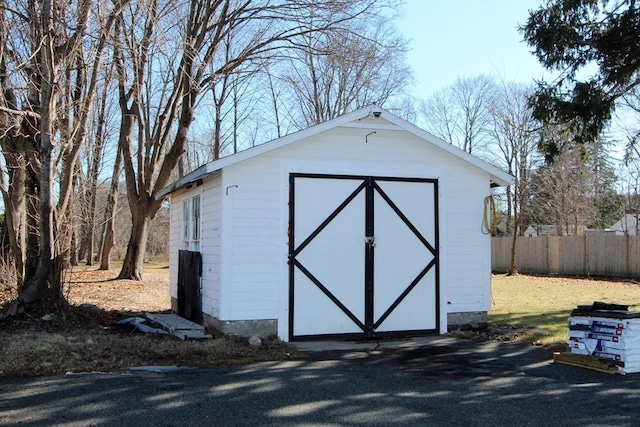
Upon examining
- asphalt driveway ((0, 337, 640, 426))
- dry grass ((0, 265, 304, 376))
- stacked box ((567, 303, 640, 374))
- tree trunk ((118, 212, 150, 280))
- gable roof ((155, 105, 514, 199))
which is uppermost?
gable roof ((155, 105, 514, 199))

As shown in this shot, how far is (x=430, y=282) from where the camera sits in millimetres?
9727

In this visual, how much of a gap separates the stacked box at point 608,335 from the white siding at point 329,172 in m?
2.59

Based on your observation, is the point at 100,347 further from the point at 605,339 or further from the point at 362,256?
the point at 605,339

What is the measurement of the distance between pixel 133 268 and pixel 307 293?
13899mm

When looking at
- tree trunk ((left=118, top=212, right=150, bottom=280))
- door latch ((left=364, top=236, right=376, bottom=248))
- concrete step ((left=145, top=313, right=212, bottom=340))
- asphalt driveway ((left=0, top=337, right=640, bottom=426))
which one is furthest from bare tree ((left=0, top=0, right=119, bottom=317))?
tree trunk ((left=118, top=212, right=150, bottom=280))

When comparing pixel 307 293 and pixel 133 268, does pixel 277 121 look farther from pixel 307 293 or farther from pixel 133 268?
pixel 307 293

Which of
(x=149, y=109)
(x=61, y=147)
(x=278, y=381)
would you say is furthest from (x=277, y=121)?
(x=278, y=381)

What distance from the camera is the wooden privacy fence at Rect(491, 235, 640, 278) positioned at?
22.9 meters

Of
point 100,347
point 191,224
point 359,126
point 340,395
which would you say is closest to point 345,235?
point 359,126

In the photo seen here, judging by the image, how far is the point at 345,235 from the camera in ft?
30.5

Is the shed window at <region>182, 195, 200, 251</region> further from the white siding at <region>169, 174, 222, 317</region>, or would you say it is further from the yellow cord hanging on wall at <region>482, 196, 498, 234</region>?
the yellow cord hanging on wall at <region>482, 196, 498, 234</region>

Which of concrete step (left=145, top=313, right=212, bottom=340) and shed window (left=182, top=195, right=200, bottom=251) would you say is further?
shed window (left=182, top=195, right=200, bottom=251)

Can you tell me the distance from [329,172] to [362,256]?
1421mm

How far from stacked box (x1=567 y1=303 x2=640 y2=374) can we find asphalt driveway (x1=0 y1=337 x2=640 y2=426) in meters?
0.24
